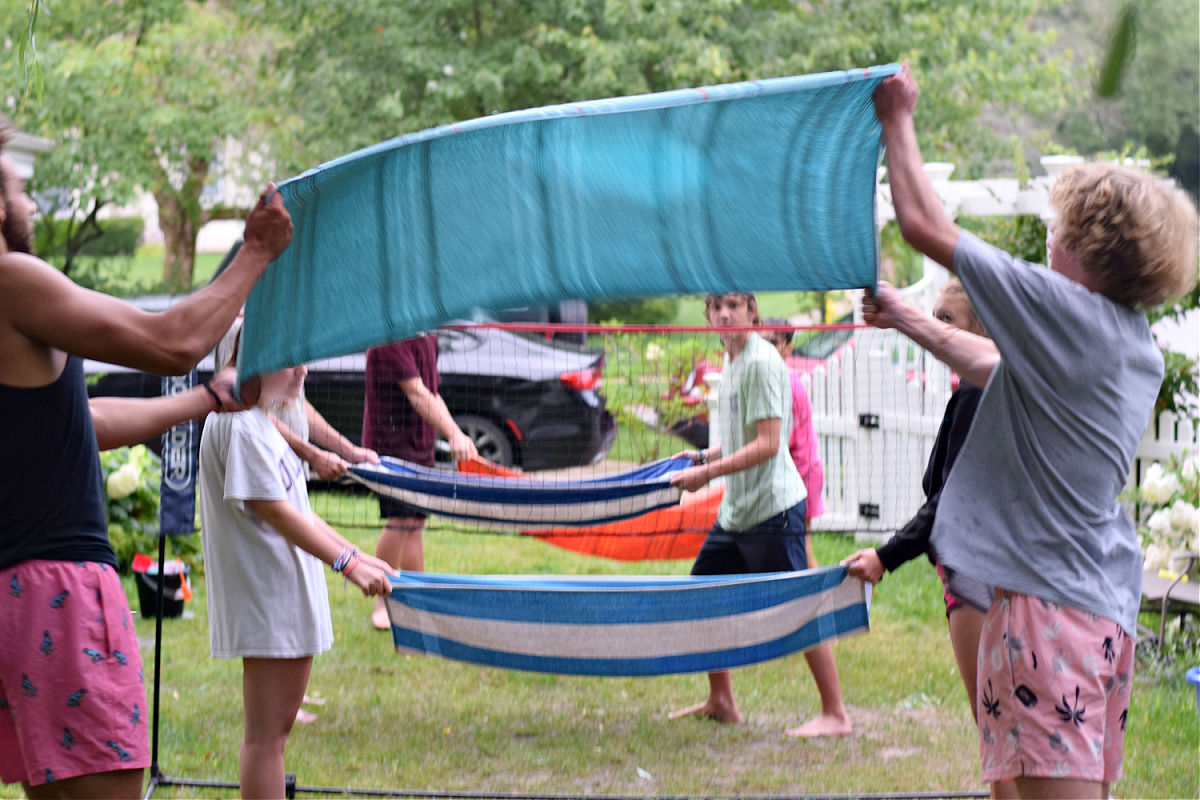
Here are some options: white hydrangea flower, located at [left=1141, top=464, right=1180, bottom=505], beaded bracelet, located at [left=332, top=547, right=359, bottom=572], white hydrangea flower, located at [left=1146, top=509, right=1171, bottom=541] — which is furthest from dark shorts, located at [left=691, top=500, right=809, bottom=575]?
white hydrangea flower, located at [left=1141, top=464, right=1180, bottom=505]

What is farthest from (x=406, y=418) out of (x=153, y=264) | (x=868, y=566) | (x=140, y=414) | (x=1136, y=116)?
(x=153, y=264)

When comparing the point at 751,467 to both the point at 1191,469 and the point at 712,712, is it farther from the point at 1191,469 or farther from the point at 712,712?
the point at 1191,469

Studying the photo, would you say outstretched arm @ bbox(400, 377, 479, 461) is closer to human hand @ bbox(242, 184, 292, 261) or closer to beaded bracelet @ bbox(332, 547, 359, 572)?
beaded bracelet @ bbox(332, 547, 359, 572)

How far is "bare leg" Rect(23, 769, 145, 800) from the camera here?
1.87 m

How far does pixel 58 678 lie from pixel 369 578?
1.08 metres

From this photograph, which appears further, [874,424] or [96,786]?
[874,424]

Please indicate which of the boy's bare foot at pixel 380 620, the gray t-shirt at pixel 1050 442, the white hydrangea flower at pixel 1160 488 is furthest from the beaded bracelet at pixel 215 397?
the white hydrangea flower at pixel 1160 488

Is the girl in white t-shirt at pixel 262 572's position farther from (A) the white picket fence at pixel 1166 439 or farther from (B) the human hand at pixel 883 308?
(A) the white picket fence at pixel 1166 439

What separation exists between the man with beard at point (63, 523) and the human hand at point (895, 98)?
1.00 meters

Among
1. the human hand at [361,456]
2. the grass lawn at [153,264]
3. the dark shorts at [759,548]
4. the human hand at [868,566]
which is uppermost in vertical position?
the grass lawn at [153,264]

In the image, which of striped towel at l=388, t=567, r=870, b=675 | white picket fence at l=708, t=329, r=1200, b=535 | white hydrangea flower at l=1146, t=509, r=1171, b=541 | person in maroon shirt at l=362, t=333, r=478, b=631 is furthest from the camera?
white picket fence at l=708, t=329, r=1200, b=535

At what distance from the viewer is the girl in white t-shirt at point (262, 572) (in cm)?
263

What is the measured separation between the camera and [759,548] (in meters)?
3.75

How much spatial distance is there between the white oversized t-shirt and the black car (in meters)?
4.28
